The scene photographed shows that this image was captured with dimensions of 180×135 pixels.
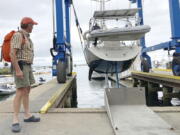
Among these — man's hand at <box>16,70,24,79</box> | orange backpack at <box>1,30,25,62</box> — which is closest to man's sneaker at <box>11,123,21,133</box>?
man's hand at <box>16,70,24,79</box>

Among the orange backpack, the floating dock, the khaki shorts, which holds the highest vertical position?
the orange backpack

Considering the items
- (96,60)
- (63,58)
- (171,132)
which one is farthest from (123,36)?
(171,132)

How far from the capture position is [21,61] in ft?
10.3

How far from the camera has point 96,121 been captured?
3.44 m

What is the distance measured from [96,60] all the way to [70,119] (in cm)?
399

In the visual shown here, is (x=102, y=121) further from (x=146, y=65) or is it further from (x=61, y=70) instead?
(x=146, y=65)

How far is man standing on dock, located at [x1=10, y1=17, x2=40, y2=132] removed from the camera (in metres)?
2.98

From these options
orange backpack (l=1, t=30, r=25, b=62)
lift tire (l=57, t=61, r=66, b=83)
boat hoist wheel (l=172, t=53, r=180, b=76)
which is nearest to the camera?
orange backpack (l=1, t=30, r=25, b=62)

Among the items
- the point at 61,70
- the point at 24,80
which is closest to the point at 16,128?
the point at 24,80

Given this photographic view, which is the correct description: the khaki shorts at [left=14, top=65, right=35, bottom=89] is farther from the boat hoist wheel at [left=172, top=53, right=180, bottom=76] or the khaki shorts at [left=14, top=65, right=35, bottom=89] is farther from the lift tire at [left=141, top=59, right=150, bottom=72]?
the lift tire at [left=141, top=59, right=150, bottom=72]

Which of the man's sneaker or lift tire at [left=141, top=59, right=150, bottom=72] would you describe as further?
lift tire at [left=141, top=59, right=150, bottom=72]

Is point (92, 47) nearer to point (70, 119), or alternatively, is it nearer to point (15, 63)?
point (70, 119)

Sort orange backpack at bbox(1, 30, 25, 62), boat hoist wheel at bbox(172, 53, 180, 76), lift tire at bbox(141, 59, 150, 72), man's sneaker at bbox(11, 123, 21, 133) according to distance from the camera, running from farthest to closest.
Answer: lift tire at bbox(141, 59, 150, 72)
boat hoist wheel at bbox(172, 53, 180, 76)
orange backpack at bbox(1, 30, 25, 62)
man's sneaker at bbox(11, 123, 21, 133)

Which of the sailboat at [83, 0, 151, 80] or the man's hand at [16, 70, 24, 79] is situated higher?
the sailboat at [83, 0, 151, 80]
